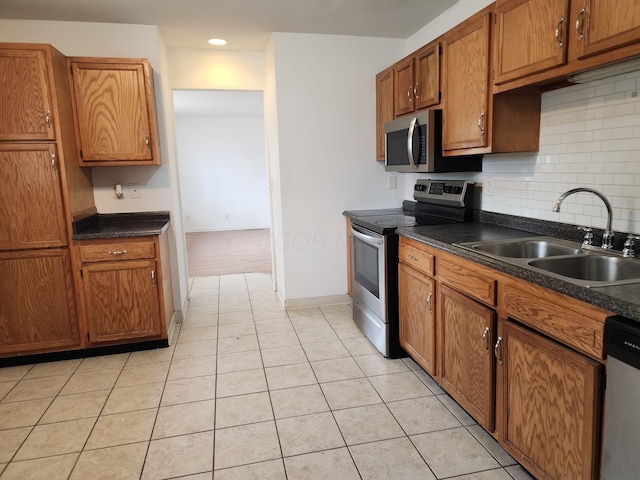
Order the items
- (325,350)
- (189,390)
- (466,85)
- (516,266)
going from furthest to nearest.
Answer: (325,350) < (189,390) < (466,85) < (516,266)

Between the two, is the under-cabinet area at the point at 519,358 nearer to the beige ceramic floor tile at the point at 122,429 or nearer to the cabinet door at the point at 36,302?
the beige ceramic floor tile at the point at 122,429

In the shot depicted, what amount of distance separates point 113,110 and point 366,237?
207 centimetres

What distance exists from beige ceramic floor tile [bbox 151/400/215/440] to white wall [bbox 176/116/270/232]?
704 cm

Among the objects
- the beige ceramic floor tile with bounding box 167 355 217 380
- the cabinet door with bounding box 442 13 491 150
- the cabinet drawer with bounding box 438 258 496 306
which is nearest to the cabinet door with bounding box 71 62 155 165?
the beige ceramic floor tile with bounding box 167 355 217 380

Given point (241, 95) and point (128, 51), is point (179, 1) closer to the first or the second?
point (128, 51)

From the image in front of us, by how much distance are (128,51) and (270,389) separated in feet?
9.04

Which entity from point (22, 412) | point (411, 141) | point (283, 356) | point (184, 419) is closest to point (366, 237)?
point (411, 141)

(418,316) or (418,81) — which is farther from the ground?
(418,81)

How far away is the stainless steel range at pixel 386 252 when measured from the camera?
2.76 m

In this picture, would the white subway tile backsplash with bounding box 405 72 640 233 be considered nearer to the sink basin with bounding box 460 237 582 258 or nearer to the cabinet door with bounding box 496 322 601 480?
the sink basin with bounding box 460 237 582 258

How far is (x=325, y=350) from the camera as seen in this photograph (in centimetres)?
300

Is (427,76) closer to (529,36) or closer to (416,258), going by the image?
(529,36)

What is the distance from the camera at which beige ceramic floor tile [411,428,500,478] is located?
5.86ft

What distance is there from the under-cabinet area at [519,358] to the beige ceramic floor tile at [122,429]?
1.54 m
